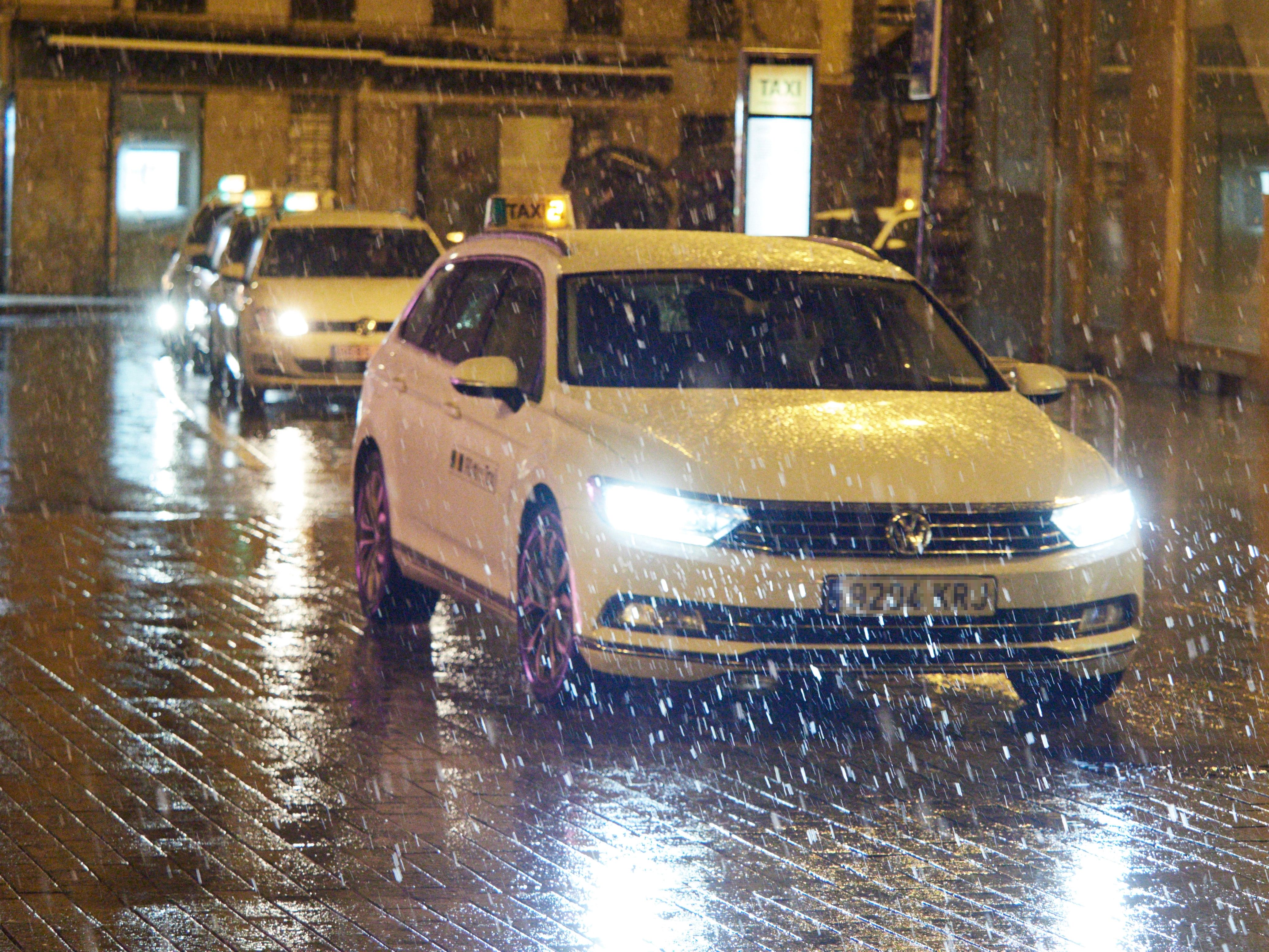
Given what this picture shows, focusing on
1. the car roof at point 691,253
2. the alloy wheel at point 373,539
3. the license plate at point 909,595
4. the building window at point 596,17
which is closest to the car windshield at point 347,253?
the alloy wheel at point 373,539

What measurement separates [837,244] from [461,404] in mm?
1774

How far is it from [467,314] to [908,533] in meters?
2.48

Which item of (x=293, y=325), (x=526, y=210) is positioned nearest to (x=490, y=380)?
(x=526, y=210)

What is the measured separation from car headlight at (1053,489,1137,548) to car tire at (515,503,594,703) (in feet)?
5.03

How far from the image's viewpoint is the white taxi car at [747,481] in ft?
22.2

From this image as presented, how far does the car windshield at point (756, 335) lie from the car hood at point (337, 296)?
10.4 m

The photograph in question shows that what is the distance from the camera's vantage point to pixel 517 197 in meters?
16.0

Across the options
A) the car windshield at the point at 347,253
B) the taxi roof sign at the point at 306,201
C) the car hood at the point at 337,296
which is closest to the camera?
the car hood at the point at 337,296

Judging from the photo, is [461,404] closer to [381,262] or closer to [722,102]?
[381,262]

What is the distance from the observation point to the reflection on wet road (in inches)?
202

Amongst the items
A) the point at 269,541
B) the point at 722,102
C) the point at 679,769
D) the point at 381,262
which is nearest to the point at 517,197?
the point at 381,262

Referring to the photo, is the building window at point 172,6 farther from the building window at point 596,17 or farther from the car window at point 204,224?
the car window at point 204,224

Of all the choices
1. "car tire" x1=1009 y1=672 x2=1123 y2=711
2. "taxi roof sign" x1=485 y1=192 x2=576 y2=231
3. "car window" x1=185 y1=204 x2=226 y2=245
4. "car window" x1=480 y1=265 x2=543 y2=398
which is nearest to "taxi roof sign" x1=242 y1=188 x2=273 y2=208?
"car window" x1=185 y1=204 x2=226 y2=245

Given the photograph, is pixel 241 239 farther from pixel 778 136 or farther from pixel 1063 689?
pixel 1063 689
